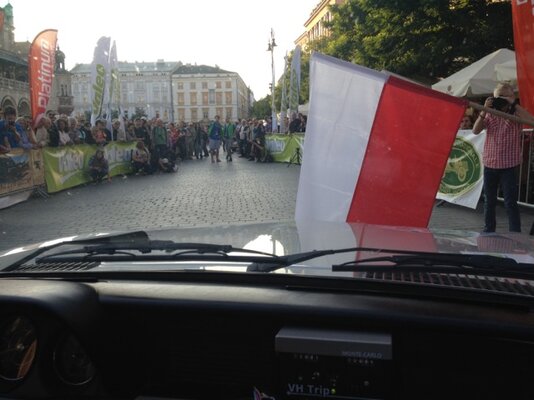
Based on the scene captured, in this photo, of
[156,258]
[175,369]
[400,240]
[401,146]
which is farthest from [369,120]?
[175,369]

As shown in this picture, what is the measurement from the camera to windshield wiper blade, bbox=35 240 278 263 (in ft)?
6.98

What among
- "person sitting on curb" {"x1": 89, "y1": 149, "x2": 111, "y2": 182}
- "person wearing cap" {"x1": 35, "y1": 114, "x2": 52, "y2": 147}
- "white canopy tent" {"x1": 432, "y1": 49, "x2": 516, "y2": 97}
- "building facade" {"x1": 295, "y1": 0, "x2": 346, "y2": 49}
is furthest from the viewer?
"building facade" {"x1": 295, "y1": 0, "x2": 346, "y2": 49}

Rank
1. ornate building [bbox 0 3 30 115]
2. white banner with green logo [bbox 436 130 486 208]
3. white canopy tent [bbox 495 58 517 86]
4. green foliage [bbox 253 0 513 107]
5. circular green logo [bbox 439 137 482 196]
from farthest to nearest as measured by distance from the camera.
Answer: ornate building [bbox 0 3 30 115], green foliage [bbox 253 0 513 107], white canopy tent [bbox 495 58 517 86], circular green logo [bbox 439 137 482 196], white banner with green logo [bbox 436 130 486 208]

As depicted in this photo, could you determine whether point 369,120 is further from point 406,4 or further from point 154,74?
point 154,74

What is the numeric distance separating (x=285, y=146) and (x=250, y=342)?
2128 cm

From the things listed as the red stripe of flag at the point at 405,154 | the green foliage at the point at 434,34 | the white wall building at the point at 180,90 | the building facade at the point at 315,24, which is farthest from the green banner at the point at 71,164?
the white wall building at the point at 180,90

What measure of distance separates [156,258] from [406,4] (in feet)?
59.3

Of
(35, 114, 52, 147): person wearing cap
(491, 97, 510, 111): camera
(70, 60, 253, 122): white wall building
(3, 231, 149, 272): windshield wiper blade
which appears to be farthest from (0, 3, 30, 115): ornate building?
(70, 60, 253, 122): white wall building

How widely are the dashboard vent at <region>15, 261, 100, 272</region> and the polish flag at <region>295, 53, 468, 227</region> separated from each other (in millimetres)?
2210

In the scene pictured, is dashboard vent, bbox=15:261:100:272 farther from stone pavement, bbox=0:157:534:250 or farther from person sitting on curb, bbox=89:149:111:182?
person sitting on curb, bbox=89:149:111:182

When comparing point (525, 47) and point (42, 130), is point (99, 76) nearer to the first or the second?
point (42, 130)

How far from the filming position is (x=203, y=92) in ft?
503

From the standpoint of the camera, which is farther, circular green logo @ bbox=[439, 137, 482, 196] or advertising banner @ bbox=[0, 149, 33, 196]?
advertising banner @ bbox=[0, 149, 33, 196]

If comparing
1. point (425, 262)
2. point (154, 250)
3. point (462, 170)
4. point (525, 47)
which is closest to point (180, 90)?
point (462, 170)
